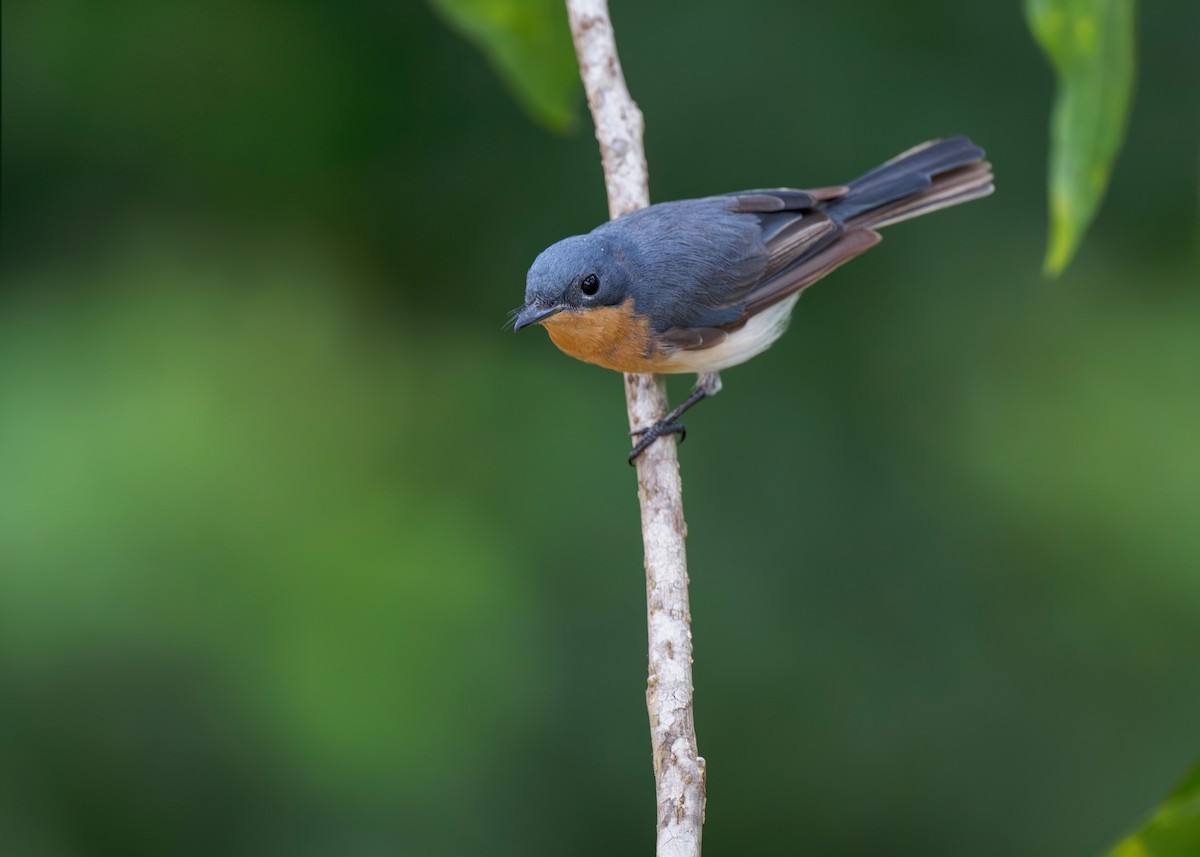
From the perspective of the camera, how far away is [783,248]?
4105 millimetres

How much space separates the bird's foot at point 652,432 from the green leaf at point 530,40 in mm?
1201

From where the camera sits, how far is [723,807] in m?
4.65

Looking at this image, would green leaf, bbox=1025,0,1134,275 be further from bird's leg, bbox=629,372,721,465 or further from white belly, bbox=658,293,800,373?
white belly, bbox=658,293,800,373

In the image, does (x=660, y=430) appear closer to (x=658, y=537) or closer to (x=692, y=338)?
(x=692, y=338)

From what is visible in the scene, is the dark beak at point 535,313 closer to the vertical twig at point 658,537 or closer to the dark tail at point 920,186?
the vertical twig at point 658,537

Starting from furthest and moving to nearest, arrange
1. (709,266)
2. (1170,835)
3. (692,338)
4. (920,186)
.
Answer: (920,186)
(709,266)
(692,338)
(1170,835)

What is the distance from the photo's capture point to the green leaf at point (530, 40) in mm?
2541

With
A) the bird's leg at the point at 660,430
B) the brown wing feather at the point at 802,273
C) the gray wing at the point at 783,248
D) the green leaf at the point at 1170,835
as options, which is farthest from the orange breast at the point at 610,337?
the green leaf at the point at 1170,835

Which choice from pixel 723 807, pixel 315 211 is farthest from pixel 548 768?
pixel 315 211

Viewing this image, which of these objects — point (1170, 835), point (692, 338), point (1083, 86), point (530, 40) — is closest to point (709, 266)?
point (692, 338)

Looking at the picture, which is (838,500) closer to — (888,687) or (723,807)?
(888,687)

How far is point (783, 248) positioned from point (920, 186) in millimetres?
598

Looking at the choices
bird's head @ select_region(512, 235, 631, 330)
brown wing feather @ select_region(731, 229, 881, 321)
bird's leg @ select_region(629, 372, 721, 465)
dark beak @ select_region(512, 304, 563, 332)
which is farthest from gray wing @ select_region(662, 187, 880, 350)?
dark beak @ select_region(512, 304, 563, 332)

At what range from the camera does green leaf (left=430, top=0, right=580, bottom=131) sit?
8.34 feet
